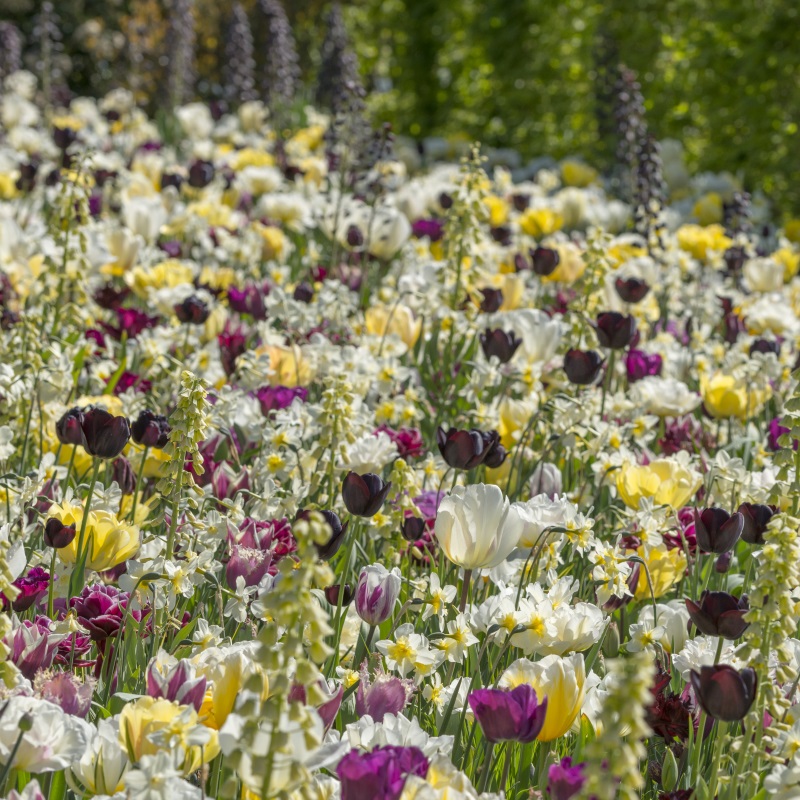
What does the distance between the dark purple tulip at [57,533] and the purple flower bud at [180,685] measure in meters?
0.44

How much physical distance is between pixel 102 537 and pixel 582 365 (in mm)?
1267

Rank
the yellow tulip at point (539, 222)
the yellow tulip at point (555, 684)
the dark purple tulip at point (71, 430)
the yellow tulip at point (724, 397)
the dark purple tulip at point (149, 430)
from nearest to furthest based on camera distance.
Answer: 1. the yellow tulip at point (555, 684)
2. the dark purple tulip at point (149, 430)
3. the dark purple tulip at point (71, 430)
4. the yellow tulip at point (724, 397)
5. the yellow tulip at point (539, 222)

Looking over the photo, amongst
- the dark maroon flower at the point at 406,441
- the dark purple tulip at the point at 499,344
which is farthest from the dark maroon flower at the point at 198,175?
the dark maroon flower at the point at 406,441

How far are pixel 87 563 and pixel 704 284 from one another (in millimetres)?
4036

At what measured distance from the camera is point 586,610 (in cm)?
169

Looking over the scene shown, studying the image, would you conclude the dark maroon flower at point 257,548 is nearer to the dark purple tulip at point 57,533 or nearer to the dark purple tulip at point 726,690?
the dark purple tulip at point 57,533

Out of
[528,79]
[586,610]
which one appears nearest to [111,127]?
[528,79]

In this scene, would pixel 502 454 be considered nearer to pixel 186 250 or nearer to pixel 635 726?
pixel 635 726

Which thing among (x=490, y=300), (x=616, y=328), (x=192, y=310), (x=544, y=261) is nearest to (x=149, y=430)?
(x=192, y=310)

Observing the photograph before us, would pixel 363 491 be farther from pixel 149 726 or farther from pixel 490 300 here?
pixel 490 300

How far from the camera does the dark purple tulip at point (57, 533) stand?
179 centimetres

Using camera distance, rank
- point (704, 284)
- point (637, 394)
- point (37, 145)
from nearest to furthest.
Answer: point (637, 394), point (704, 284), point (37, 145)

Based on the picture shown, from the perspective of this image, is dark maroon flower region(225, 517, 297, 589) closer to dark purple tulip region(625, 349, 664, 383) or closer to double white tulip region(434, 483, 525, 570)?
double white tulip region(434, 483, 525, 570)

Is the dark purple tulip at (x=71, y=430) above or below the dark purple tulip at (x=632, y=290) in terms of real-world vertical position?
below
